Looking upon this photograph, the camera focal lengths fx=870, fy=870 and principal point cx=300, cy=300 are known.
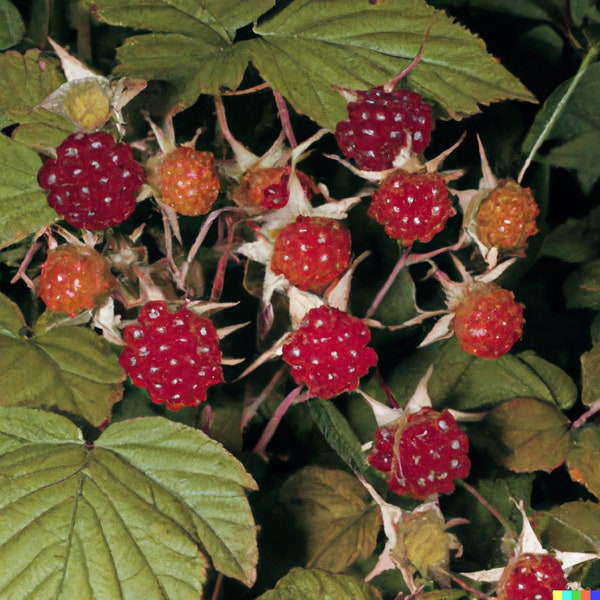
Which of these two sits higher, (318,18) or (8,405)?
(318,18)

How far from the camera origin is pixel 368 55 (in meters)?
0.79

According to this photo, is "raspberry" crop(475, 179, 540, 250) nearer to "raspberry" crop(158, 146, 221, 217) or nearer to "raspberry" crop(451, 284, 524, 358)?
"raspberry" crop(451, 284, 524, 358)

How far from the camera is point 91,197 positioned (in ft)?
2.20

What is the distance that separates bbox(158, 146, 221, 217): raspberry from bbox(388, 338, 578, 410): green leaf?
285 mm

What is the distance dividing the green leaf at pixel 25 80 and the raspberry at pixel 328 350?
0.31 metres

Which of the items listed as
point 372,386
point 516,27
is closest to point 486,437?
point 372,386

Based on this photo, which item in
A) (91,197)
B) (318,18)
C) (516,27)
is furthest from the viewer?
(516,27)

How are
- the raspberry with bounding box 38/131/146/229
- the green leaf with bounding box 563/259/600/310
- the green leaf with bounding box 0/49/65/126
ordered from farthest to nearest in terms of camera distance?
1. the green leaf with bounding box 563/259/600/310
2. the green leaf with bounding box 0/49/65/126
3. the raspberry with bounding box 38/131/146/229

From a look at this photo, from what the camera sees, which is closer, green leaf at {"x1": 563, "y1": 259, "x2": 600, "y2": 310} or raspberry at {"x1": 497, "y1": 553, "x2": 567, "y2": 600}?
raspberry at {"x1": 497, "y1": 553, "x2": 567, "y2": 600}


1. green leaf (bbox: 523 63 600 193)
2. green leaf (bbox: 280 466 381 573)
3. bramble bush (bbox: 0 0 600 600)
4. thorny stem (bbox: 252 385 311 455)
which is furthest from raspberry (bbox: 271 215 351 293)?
green leaf (bbox: 523 63 600 193)

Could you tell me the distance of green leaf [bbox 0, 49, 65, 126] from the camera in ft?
2.52

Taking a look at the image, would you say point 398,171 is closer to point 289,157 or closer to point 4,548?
point 289,157

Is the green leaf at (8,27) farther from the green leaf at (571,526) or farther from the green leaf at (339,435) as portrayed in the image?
the green leaf at (571,526)

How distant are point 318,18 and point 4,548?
531 mm
